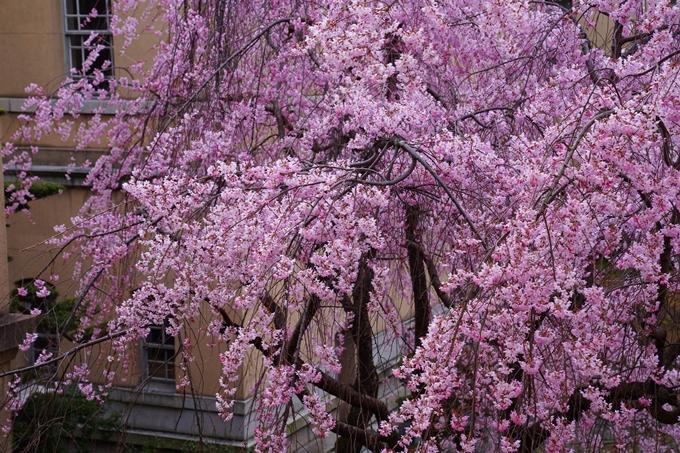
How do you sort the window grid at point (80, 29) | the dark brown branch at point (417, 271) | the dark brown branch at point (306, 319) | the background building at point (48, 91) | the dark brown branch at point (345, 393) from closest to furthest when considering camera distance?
the dark brown branch at point (306, 319), the dark brown branch at point (345, 393), the dark brown branch at point (417, 271), the background building at point (48, 91), the window grid at point (80, 29)

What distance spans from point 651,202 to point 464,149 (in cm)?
103

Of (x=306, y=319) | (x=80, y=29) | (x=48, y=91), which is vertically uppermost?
(x=80, y=29)

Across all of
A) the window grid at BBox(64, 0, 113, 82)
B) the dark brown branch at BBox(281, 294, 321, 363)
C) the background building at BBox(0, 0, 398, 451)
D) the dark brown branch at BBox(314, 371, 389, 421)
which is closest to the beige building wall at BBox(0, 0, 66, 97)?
the background building at BBox(0, 0, 398, 451)

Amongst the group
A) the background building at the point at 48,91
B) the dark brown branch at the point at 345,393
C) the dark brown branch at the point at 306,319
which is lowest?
the dark brown branch at the point at 345,393

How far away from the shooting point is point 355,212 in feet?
12.7

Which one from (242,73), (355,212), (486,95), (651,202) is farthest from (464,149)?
(242,73)

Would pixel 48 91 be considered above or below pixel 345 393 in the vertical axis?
above

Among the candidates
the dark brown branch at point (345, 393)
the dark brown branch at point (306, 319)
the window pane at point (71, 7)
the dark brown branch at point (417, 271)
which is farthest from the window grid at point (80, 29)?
the dark brown branch at point (306, 319)

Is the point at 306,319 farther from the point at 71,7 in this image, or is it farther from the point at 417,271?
the point at 71,7

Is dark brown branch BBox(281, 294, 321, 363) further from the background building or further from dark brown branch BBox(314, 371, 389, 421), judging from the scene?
the background building

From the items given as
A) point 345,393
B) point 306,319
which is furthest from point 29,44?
point 306,319

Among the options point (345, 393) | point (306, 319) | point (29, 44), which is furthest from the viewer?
point (29, 44)

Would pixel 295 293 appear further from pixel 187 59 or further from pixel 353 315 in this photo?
pixel 187 59

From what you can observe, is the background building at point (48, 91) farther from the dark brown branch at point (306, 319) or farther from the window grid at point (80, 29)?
the dark brown branch at point (306, 319)
